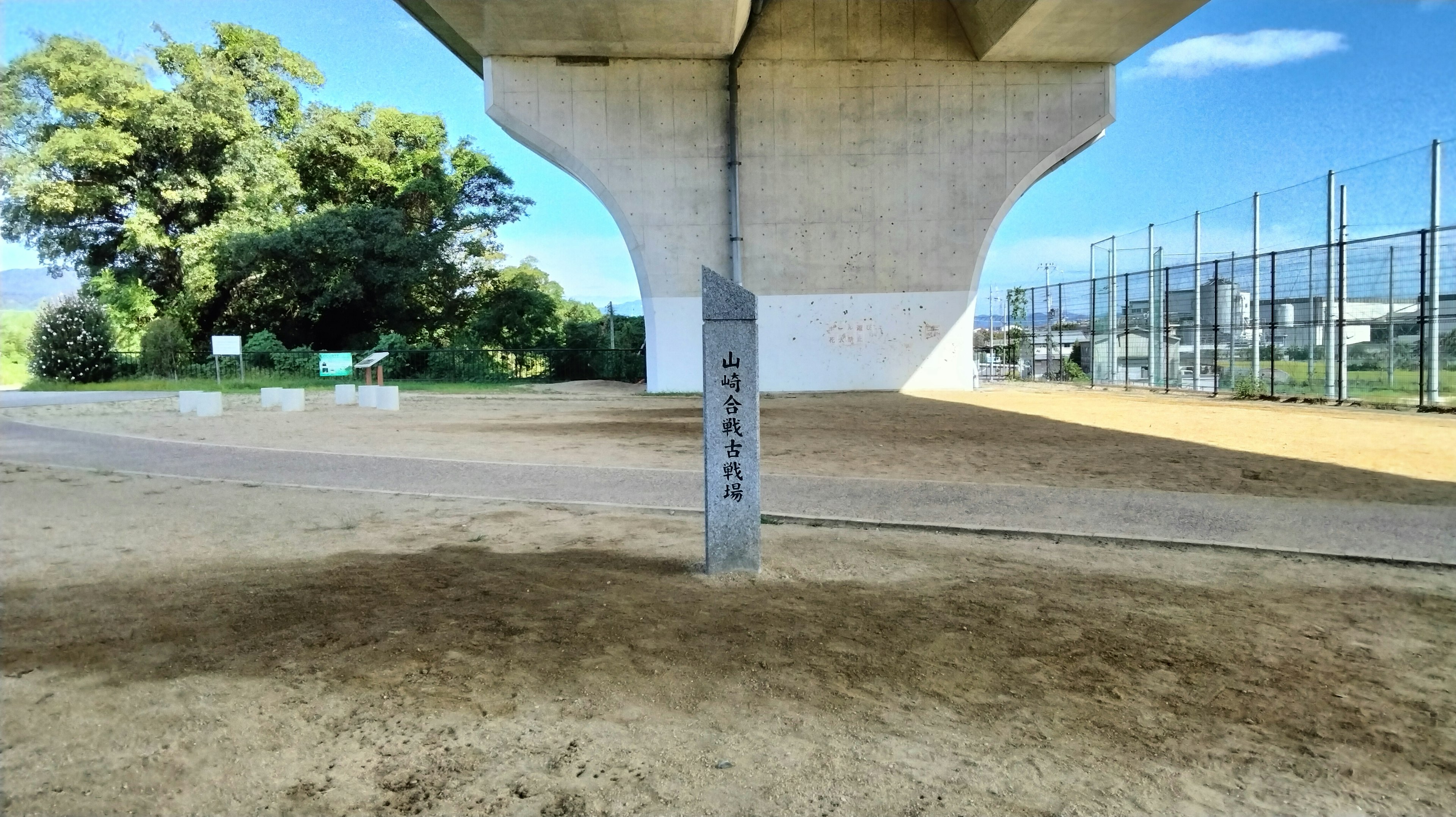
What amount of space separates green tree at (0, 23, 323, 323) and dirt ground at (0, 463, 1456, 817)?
30481mm

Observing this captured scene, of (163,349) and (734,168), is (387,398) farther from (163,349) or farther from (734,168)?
(163,349)

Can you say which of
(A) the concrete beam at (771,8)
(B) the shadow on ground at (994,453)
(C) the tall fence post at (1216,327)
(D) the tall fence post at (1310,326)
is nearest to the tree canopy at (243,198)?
(A) the concrete beam at (771,8)

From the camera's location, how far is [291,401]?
1873cm

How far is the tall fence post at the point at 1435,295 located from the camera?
14555 mm

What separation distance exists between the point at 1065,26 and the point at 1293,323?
27.8 ft

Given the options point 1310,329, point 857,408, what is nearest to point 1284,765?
point 857,408

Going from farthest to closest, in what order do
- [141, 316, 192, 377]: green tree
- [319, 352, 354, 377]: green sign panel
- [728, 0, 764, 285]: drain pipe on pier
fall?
1. [141, 316, 192, 377]: green tree
2. [319, 352, 354, 377]: green sign panel
3. [728, 0, 764, 285]: drain pipe on pier

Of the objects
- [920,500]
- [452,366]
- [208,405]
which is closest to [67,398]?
[208,405]

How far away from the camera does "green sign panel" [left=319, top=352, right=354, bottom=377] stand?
81.5 feet

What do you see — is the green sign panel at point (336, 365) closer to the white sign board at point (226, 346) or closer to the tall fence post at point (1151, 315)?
the white sign board at point (226, 346)

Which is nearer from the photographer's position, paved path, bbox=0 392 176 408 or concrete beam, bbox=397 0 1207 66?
concrete beam, bbox=397 0 1207 66

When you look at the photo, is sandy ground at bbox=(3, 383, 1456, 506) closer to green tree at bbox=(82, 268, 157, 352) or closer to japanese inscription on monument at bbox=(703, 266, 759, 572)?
japanese inscription on monument at bbox=(703, 266, 759, 572)

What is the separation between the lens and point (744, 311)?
17.2 ft

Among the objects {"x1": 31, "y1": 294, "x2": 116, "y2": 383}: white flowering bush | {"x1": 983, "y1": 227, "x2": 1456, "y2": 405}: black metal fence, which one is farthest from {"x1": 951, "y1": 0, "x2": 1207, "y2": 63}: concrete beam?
{"x1": 31, "y1": 294, "x2": 116, "y2": 383}: white flowering bush
